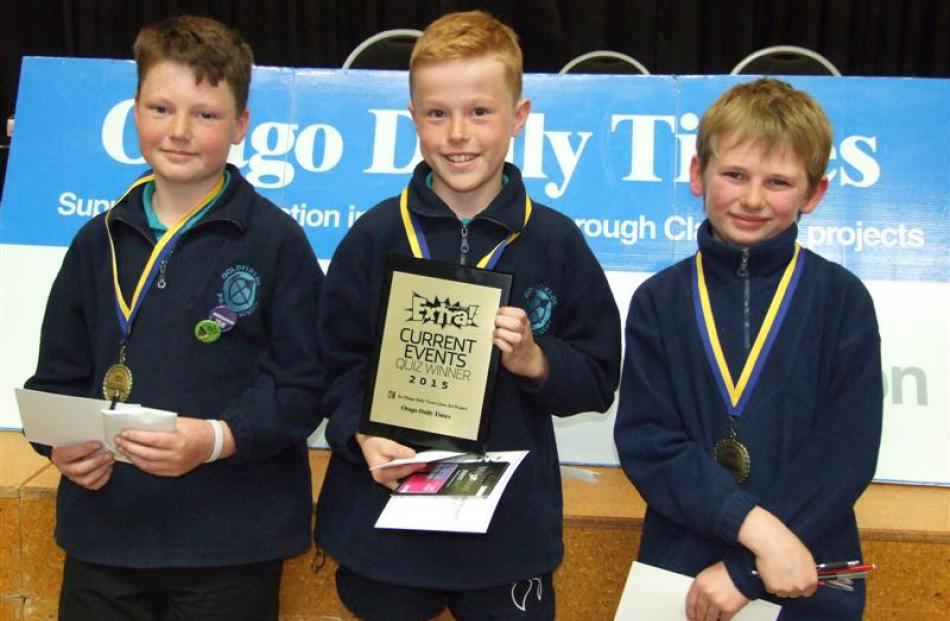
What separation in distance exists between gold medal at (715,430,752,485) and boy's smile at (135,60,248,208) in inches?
46.2

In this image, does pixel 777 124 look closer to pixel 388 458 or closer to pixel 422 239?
pixel 422 239

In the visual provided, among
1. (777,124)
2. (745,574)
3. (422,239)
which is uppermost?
(777,124)

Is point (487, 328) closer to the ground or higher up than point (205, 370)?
higher up

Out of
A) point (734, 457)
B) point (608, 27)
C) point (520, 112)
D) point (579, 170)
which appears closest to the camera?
point (734, 457)

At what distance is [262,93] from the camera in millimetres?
3500

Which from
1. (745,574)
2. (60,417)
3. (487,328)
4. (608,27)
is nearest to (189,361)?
(60,417)

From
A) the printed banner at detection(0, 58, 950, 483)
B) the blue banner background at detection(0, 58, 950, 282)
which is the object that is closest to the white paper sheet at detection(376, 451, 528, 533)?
the printed banner at detection(0, 58, 950, 483)

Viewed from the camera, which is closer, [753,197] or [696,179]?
[753,197]

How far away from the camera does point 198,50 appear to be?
6.42 ft

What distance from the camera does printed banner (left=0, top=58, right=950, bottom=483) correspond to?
10.3 ft

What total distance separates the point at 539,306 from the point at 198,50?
88cm

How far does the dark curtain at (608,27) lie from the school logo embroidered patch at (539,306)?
3.93m

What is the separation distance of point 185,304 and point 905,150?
2522 mm

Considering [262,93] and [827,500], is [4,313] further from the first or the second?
[827,500]
